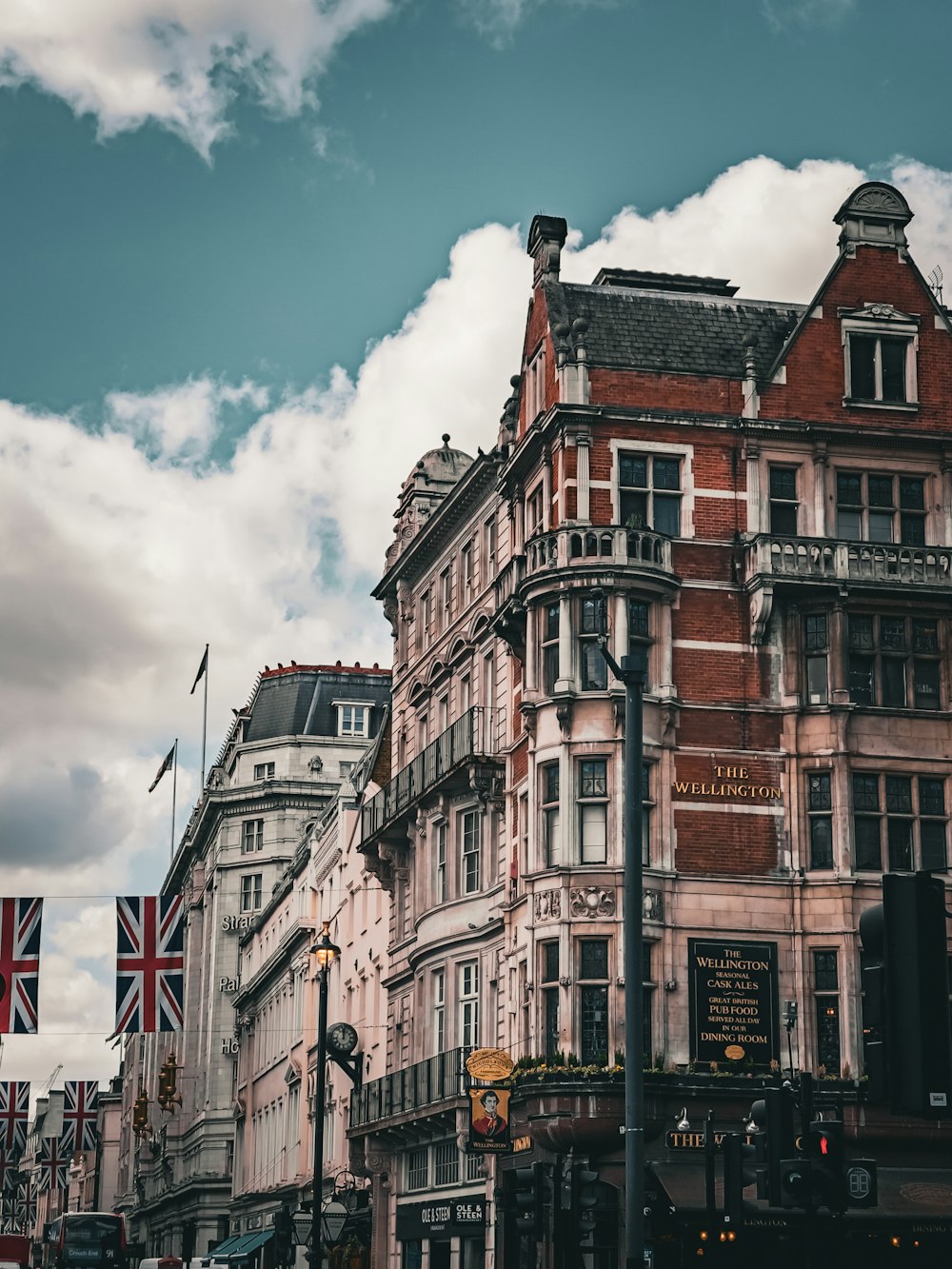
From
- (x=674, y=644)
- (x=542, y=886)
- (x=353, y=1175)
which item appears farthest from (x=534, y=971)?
(x=353, y=1175)

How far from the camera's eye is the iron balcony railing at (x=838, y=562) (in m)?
42.5

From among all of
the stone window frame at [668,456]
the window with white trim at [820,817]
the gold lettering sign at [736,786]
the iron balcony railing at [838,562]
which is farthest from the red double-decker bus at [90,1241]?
the iron balcony railing at [838,562]

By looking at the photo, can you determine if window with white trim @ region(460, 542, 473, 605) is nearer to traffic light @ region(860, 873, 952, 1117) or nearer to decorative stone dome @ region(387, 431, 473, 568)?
decorative stone dome @ region(387, 431, 473, 568)

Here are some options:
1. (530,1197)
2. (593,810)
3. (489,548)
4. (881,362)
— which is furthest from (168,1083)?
(530,1197)

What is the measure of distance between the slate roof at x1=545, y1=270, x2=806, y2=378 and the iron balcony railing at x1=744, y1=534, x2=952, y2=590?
4.58 metres

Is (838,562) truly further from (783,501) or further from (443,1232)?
(443,1232)

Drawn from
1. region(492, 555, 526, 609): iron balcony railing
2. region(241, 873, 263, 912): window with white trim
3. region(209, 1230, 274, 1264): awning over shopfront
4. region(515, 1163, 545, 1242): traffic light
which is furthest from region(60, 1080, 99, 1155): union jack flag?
region(515, 1163, 545, 1242): traffic light

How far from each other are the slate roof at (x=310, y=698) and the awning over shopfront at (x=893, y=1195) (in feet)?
225

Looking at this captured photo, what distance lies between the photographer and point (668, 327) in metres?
45.1

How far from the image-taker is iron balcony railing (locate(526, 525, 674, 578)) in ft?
137

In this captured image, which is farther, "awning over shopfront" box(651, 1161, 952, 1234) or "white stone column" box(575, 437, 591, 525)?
"white stone column" box(575, 437, 591, 525)

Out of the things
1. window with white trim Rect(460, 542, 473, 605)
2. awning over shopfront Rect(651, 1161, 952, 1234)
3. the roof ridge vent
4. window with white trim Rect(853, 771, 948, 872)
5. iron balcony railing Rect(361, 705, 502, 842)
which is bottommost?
awning over shopfront Rect(651, 1161, 952, 1234)

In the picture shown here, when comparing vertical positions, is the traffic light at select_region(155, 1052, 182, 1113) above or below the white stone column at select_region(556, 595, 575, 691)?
below

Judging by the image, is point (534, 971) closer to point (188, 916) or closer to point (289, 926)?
point (289, 926)
